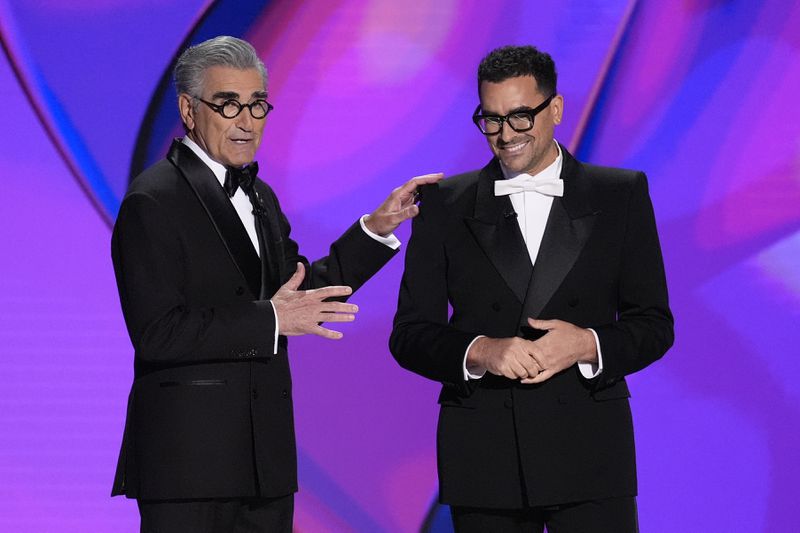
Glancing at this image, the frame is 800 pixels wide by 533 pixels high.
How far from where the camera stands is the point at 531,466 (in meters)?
2.54

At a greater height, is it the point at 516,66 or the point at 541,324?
the point at 516,66

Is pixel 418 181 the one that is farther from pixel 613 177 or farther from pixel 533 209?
pixel 613 177

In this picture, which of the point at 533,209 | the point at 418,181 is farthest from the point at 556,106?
the point at 418,181

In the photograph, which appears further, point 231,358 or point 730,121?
Answer: point 730,121

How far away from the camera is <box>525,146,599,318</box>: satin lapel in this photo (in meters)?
2.57

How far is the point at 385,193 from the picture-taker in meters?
3.96

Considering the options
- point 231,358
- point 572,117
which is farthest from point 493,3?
point 231,358

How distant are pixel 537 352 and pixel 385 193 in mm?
1619

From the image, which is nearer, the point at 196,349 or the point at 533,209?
the point at 196,349

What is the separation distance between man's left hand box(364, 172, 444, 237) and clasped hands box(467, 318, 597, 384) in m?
0.51

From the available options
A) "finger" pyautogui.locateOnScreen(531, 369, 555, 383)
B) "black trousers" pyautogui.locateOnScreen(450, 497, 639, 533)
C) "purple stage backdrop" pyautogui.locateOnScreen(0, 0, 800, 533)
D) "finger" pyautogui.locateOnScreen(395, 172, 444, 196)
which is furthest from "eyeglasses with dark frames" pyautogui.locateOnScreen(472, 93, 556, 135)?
"purple stage backdrop" pyautogui.locateOnScreen(0, 0, 800, 533)

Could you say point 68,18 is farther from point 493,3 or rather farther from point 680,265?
point 680,265

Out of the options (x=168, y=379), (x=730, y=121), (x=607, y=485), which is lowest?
(x=607, y=485)

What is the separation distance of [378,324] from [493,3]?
116 centimetres
